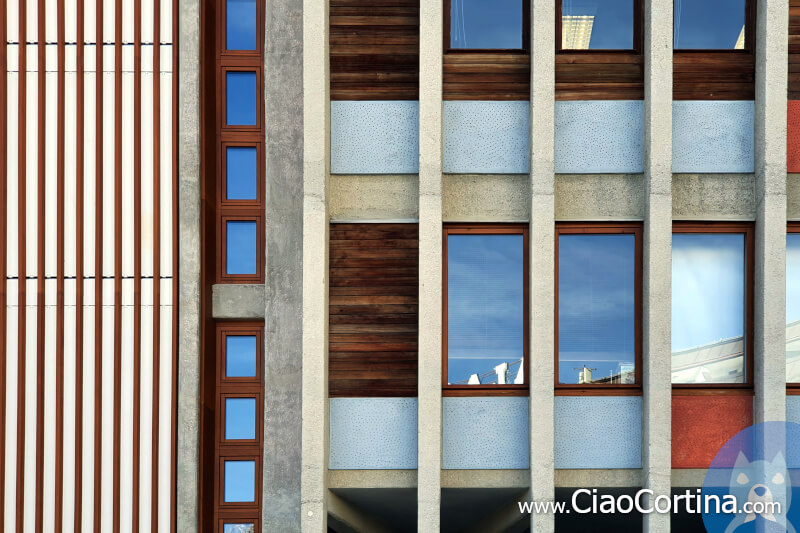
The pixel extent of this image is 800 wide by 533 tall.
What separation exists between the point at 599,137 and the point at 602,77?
2.80 ft

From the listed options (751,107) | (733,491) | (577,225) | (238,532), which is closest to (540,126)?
(577,225)

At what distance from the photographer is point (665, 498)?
27.7 ft

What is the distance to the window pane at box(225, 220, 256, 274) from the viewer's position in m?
9.66

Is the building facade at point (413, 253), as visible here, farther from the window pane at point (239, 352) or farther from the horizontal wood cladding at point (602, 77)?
the window pane at point (239, 352)

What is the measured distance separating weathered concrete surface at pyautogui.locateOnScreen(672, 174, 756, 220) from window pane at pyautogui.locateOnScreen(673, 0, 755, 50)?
1.87m

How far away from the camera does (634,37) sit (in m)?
9.10

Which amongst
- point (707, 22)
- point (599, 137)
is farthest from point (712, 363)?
point (707, 22)

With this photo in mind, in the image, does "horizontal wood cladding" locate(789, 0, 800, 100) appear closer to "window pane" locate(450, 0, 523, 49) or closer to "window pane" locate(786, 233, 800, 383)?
"window pane" locate(786, 233, 800, 383)

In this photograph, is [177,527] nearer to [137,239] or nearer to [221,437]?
[221,437]

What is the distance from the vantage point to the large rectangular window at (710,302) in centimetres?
892

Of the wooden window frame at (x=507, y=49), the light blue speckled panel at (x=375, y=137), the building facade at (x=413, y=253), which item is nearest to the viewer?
the building facade at (x=413, y=253)

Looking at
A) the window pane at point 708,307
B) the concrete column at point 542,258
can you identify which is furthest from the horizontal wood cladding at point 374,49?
the window pane at point 708,307

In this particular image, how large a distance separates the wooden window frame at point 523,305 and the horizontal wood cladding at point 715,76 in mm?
2953

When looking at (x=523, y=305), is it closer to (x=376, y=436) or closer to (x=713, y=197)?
(x=376, y=436)
